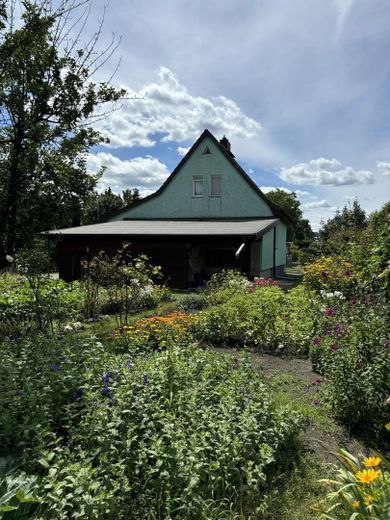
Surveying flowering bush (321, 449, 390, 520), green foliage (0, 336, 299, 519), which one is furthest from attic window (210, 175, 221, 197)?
flowering bush (321, 449, 390, 520)

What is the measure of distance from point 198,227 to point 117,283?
9005 mm

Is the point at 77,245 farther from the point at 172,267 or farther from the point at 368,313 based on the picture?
the point at 368,313

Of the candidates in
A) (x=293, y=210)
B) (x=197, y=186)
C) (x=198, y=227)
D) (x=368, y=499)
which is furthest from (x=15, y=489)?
(x=293, y=210)

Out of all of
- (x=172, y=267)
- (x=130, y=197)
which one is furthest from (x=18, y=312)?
(x=130, y=197)

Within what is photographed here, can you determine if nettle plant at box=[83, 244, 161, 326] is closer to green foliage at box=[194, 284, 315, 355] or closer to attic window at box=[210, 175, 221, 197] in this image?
green foliage at box=[194, 284, 315, 355]

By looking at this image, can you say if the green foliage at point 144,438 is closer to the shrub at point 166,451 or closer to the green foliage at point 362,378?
the shrub at point 166,451

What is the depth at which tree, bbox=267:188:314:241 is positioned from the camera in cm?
6122

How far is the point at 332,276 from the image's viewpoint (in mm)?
10766

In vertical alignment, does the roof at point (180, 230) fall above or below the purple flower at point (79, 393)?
above

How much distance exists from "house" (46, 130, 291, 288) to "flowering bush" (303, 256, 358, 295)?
3331 millimetres

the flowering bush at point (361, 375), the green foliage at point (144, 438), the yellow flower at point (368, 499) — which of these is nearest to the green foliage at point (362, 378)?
the flowering bush at point (361, 375)

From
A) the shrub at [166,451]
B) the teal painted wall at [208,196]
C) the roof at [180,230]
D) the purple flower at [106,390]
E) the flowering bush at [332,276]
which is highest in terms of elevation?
the teal painted wall at [208,196]

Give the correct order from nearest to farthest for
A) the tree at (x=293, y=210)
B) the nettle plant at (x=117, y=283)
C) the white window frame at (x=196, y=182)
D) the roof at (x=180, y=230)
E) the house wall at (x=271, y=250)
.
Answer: the nettle plant at (x=117, y=283), the roof at (x=180, y=230), the house wall at (x=271, y=250), the white window frame at (x=196, y=182), the tree at (x=293, y=210)

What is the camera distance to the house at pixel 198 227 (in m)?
16.9
